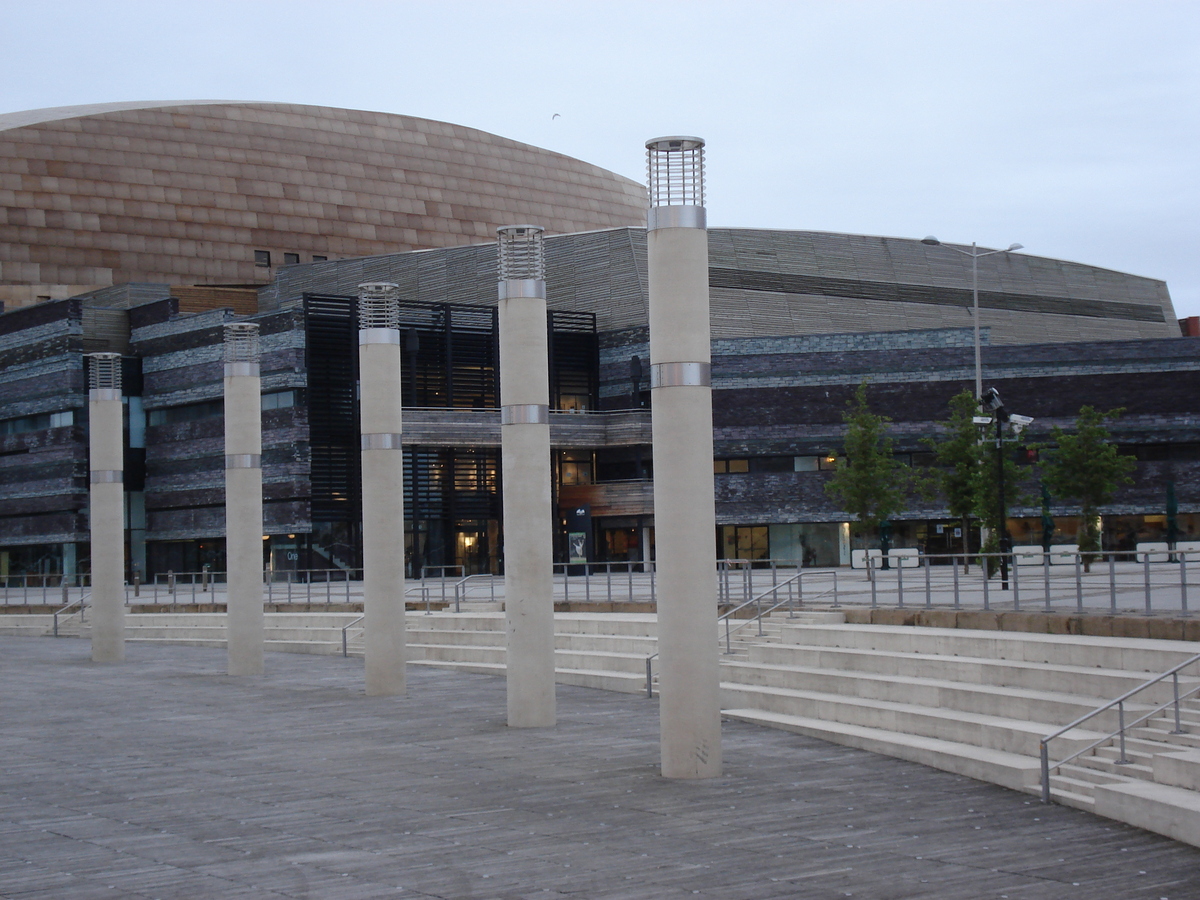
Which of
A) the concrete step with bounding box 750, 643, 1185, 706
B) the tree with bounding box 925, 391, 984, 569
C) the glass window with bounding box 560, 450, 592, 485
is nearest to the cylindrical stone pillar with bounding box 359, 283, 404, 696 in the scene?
the concrete step with bounding box 750, 643, 1185, 706

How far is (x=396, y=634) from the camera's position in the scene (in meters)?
22.0

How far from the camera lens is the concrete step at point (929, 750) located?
13.1m

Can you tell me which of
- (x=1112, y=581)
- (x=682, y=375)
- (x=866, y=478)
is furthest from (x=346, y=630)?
(x=866, y=478)

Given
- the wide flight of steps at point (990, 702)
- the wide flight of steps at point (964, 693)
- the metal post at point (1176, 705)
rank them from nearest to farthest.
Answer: the wide flight of steps at point (990, 702)
the wide flight of steps at point (964, 693)
the metal post at point (1176, 705)

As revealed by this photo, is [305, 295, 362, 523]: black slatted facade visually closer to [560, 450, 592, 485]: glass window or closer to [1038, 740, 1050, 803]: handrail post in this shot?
[560, 450, 592, 485]: glass window

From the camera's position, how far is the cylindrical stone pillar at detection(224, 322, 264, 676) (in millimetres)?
26438

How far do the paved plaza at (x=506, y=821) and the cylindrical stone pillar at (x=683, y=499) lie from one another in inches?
25.1

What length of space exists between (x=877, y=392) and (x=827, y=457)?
299cm

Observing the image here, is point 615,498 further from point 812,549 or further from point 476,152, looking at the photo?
point 476,152

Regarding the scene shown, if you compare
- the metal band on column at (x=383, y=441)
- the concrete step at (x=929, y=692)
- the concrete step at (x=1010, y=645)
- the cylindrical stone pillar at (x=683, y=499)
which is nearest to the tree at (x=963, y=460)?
the concrete step at (x=1010, y=645)

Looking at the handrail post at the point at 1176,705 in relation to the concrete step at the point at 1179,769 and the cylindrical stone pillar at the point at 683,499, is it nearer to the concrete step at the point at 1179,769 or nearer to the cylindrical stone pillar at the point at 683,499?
the concrete step at the point at 1179,769

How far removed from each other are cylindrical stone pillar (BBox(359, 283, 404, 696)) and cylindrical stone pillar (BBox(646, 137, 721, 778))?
27.1 ft

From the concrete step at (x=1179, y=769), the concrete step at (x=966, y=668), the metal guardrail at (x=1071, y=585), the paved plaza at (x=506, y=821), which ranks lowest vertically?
the paved plaza at (x=506, y=821)

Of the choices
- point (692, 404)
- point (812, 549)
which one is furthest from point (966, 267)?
point (692, 404)
